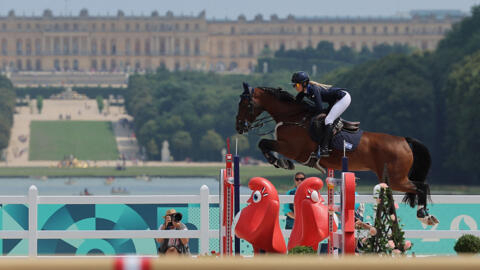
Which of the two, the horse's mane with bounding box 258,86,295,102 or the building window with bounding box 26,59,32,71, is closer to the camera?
the horse's mane with bounding box 258,86,295,102

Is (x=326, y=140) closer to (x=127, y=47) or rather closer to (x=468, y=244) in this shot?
(x=468, y=244)

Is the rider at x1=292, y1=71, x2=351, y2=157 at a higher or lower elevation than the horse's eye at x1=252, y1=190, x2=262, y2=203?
higher

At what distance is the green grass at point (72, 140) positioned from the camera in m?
116

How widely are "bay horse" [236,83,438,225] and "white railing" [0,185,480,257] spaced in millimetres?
955

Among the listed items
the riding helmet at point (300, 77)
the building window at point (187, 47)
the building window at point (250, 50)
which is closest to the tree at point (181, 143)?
the building window at point (187, 47)

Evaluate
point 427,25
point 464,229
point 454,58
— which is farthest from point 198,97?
point 464,229

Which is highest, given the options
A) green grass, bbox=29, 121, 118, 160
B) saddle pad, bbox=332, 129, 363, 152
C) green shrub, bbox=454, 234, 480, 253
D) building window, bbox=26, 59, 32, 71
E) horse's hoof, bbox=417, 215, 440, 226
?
building window, bbox=26, 59, 32, 71

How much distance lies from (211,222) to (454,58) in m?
59.9

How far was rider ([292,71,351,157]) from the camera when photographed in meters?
11.4

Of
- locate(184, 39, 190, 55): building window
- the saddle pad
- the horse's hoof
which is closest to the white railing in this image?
the horse's hoof

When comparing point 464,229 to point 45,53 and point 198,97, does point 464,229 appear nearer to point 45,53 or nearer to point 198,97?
point 198,97

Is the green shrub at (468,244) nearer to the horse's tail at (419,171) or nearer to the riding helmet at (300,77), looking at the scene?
the riding helmet at (300,77)

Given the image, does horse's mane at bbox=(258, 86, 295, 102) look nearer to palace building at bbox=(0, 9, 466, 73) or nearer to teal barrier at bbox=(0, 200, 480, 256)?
teal barrier at bbox=(0, 200, 480, 256)

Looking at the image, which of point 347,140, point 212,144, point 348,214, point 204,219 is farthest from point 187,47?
point 348,214
